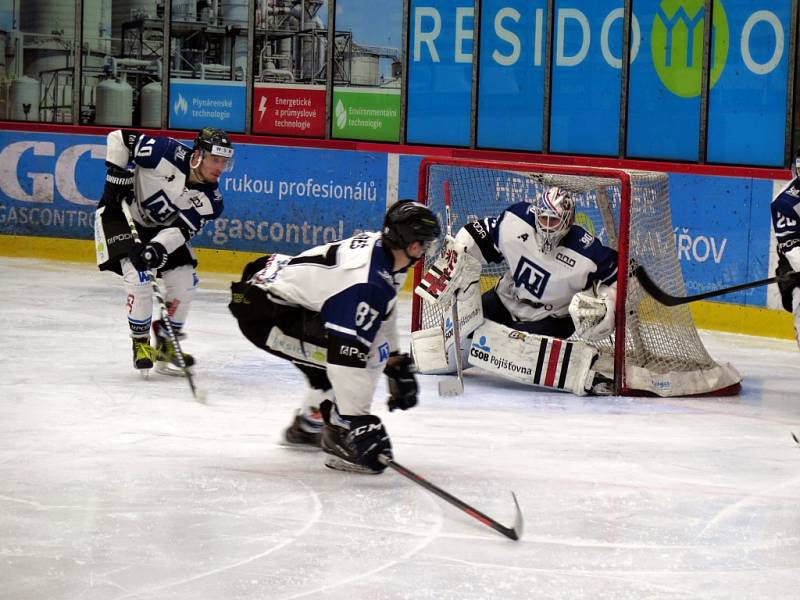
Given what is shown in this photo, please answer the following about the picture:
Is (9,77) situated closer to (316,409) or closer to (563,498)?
(316,409)

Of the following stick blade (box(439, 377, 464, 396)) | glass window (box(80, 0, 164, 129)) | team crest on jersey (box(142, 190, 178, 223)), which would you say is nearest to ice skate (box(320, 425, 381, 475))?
stick blade (box(439, 377, 464, 396))

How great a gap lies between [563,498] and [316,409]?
0.92 meters

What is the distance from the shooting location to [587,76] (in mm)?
9055

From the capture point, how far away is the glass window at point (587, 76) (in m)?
8.94

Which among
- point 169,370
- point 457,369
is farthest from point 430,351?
point 169,370

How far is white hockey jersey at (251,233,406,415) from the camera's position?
4.05 m

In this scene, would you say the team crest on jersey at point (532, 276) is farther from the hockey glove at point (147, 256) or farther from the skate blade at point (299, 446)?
the skate blade at point (299, 446)

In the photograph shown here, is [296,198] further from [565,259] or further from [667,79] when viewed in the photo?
[565,259]

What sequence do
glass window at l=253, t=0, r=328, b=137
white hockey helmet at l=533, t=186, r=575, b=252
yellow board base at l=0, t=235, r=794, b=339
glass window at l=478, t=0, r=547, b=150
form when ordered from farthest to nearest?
glass window at l=253, t=0, r=328, b=137 → glass window at l=478, t=0, r=547, b=150 → yellow board base at l=0, t=235, r=794, b=339 → white hockey helmet at l=533, t=186, r=575, b=252

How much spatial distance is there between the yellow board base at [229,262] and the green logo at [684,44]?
1.53 meters

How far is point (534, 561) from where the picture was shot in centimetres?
355

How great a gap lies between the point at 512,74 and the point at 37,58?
3863 mm

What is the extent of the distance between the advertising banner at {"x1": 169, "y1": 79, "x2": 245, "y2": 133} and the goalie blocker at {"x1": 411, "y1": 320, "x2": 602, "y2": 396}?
4.70 metres

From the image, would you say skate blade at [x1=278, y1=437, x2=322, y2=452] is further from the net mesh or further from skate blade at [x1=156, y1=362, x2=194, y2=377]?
the net mesh
